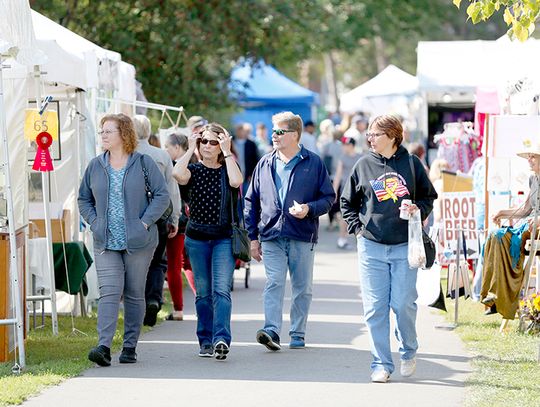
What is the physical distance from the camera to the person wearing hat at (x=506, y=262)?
12.0 meters

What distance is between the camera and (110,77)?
565 inches

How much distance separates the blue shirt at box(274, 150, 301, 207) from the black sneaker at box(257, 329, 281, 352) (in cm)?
109

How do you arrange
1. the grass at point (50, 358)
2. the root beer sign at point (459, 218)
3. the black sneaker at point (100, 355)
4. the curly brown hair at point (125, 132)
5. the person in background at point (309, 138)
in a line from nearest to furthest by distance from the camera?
the grass at point (50, 358) → the black sneaker at point (100, 355) → the curly brown hair at point (125, 132) → the root beer sign at point (459, 218) → the person in background at point (309, 138)

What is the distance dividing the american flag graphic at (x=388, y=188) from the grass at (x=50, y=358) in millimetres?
2556

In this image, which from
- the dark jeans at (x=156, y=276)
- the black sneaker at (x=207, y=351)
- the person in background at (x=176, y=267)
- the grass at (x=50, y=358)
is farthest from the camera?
the person in background at (x=176, y=267)

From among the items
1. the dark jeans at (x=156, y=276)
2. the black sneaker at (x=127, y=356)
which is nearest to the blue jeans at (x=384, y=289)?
the black sneaker at (x=127, y=356)

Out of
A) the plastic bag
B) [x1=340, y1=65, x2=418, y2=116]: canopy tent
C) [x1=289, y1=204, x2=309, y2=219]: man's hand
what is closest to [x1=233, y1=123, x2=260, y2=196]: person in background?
[x1=340, y1=65, x2=418, y2=116]: canopy tent

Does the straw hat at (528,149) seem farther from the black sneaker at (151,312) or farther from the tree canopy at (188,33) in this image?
the tree canopy at (188,33)

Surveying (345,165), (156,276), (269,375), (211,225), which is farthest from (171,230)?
(345,165)

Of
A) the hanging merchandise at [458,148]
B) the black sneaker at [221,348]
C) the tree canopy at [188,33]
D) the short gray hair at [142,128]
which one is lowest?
the black sneaker at [221,348]

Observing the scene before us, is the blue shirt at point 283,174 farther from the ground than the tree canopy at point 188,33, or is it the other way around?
the tree canopy at point 188,33

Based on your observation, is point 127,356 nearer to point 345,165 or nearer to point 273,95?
point 345,165

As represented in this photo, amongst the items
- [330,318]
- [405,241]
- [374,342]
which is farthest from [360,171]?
[330,318]

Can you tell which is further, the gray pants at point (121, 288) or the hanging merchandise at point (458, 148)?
the hanging merchandise at point (458, 148)
